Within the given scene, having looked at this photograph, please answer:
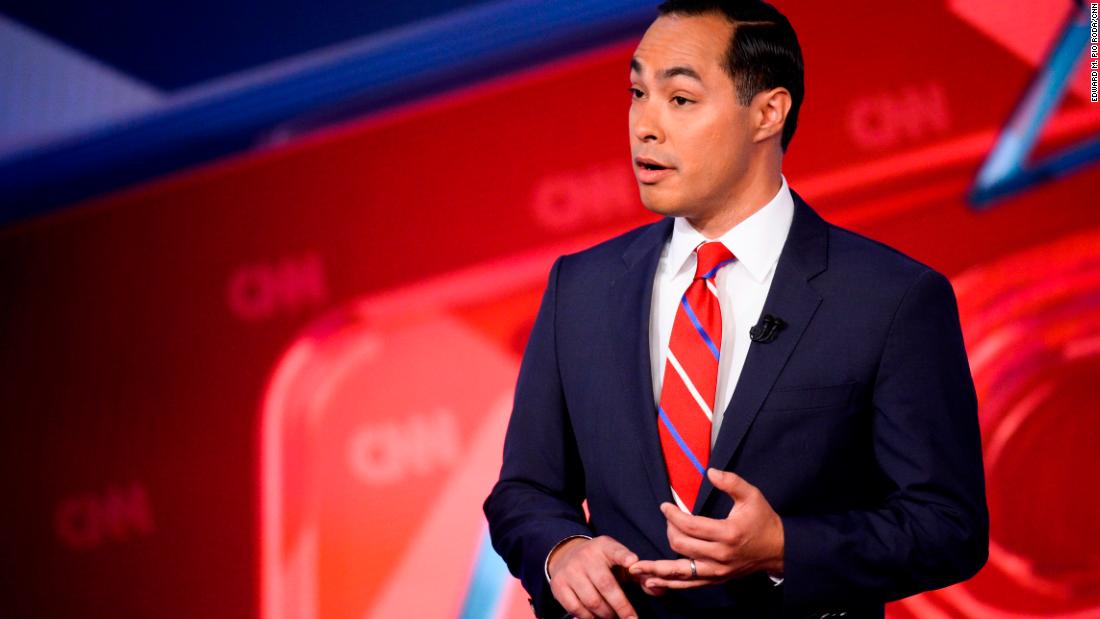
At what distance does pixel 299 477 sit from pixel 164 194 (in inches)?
29.8

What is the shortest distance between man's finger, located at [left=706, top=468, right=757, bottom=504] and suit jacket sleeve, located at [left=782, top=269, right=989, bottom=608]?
0.09m

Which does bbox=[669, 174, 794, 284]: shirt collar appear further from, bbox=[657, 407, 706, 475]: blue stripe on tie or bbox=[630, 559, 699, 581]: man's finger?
bbox=[630, 559, 699, 581]: man's finger

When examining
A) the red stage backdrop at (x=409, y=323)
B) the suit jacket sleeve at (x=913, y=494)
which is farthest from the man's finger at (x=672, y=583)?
the red stage backdrop at (x=409, y=323)

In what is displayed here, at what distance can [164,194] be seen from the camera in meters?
2.89

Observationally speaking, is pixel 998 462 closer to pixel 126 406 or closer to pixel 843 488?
pixel 843 488

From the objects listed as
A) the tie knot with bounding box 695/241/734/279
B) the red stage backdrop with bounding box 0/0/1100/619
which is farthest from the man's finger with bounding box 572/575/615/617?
the red stage backdrop with bounding box 0/0/1100/619

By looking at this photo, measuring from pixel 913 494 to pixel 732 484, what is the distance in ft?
0.86

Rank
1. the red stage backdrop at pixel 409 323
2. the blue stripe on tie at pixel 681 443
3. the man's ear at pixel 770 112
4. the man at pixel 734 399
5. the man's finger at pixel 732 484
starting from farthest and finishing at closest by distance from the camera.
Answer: the red stage backdrop at pixel 409 323 < the man's ear at pixel 770 112 < the blue stripe on tie at pixel 681 443 < the man at pixel 734 399 < the man's finger at pixel 732 484

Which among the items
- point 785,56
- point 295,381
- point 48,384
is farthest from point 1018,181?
point 48,384

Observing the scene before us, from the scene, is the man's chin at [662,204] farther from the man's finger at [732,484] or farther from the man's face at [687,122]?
the man's finger at [732,484]

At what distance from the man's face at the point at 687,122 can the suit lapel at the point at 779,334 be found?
0.13 meters

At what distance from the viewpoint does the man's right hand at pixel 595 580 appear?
136 cm

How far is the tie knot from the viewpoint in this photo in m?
1.55

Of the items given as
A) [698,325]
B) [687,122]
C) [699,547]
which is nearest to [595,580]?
[699,547]
